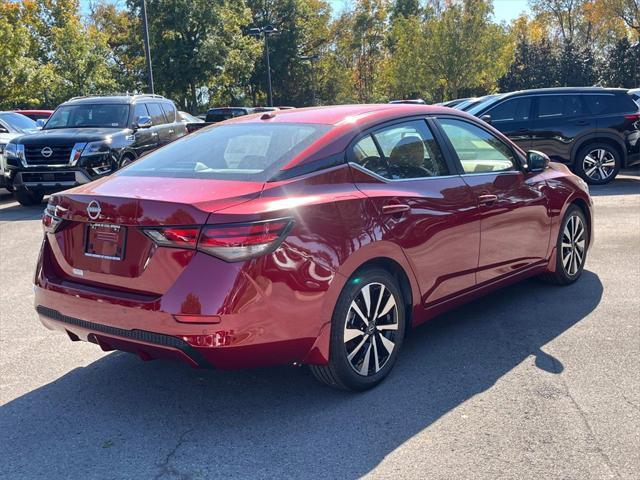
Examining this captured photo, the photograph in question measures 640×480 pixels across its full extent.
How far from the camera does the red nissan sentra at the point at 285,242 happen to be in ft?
10.6

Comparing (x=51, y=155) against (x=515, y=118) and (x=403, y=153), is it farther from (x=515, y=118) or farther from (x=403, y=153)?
(x=403, y=153)

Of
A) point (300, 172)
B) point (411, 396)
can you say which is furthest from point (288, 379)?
point (300, 172)

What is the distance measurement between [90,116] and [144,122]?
3.40 ft

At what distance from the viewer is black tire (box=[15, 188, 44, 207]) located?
11.9 m

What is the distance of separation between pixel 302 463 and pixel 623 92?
39.4ft

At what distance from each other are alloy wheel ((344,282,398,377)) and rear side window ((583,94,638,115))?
10.4m

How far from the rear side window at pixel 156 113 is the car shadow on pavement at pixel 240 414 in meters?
9.41

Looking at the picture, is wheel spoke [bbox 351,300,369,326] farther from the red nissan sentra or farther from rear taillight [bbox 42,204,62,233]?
rear taillight [bbox 42,204,62,233]

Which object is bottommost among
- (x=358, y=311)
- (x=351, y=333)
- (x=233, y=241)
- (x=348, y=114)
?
(x=351, y=333)

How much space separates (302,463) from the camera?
3.12 meters

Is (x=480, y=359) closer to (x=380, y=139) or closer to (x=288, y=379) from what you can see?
(x=288, y=379)

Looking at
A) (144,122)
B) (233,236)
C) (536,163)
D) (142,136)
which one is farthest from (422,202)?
(144,122)

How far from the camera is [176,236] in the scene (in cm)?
324

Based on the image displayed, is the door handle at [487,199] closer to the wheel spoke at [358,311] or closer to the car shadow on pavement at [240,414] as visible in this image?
the car shadow on pavement at [240,414]
